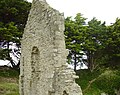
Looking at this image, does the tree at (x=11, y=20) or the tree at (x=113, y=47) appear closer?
the tree at (x=11, y=20)

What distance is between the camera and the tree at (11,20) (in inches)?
987

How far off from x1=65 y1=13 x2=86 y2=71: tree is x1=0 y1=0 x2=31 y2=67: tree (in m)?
4.04

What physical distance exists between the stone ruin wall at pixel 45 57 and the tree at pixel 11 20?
955 cm

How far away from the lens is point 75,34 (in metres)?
28.2

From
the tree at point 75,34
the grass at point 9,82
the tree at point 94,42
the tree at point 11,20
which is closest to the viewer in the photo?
the grass at point 9,82

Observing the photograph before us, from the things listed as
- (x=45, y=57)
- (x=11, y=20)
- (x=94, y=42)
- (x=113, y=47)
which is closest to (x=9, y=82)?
(x=11, y=20)

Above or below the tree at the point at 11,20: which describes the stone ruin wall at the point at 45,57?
below

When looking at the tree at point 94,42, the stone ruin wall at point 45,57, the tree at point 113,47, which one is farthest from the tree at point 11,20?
the stone ruin wall at point 45,57

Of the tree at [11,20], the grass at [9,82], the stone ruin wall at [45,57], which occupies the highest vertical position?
the tree at [11,20]

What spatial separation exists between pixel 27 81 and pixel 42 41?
2544 millimetres

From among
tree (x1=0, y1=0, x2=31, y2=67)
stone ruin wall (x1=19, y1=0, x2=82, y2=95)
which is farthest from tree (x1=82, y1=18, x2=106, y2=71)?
stone ruin wall (x1=19, y1=0, x2=82, y2=95)

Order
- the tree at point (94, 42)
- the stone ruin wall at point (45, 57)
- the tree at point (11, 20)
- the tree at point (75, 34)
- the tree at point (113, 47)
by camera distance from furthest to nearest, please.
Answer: the tree at point (94, 42)
the tree at point (113, 47)
the tree at point (75, 34)
the tree at point (11, 20)
the stone ruin wall at point (45, 57)

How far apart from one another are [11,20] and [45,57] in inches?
573

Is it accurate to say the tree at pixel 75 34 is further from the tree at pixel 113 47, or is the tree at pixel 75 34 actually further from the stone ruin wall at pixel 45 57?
the stone ruin wall at pixel 45 57
